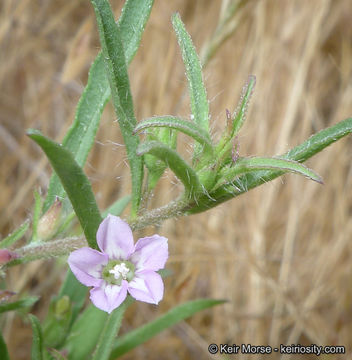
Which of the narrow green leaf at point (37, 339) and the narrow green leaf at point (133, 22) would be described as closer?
the narrow green leaf at point (37, 339)

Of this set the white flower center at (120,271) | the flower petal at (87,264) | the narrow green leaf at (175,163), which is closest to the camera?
the narrow green leaf at (175,163)

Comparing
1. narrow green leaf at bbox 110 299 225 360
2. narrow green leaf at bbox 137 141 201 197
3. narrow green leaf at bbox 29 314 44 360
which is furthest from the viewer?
narrow green leaf at bbox 110 299 225 360

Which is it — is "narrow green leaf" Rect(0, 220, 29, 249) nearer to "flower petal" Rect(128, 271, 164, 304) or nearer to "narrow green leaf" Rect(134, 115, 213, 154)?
"flower petal" Rect(128, 271, 164, 304)

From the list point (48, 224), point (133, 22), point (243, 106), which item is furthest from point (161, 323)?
point (133, 22)

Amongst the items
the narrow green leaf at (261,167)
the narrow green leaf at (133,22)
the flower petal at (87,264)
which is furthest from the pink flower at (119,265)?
the narrow green leaf at (133,22)

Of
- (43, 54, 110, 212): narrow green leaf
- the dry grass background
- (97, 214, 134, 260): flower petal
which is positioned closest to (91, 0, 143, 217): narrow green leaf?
(97, 214, 134, 260): flower petal

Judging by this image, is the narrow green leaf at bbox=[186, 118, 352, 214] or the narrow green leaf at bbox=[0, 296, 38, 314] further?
the narrow green leaf at bbox=[0, 296, 38, 314]

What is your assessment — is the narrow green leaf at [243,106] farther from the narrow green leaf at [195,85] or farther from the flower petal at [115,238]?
the flower petal at [115,238]
